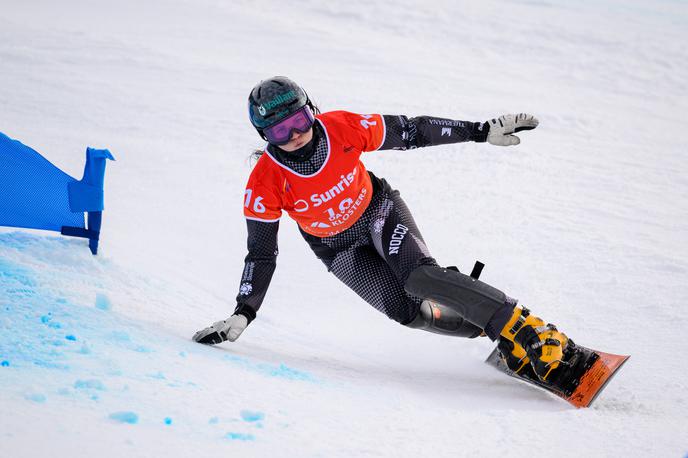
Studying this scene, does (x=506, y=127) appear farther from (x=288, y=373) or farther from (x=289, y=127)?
(x=288, y=373)

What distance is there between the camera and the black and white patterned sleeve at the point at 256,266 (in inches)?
127

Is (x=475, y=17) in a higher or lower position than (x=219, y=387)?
higher

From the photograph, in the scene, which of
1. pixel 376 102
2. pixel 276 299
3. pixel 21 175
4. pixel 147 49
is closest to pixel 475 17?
pixel 376 102

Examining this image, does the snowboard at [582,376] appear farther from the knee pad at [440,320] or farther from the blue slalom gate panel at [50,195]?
the blue slalom gate panel at [50,195]

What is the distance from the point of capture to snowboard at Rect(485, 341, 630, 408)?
296 centimetres

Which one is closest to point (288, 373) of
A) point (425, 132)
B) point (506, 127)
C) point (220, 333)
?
point (220, 333)

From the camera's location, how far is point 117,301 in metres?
3.37

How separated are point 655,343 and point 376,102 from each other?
175 inches

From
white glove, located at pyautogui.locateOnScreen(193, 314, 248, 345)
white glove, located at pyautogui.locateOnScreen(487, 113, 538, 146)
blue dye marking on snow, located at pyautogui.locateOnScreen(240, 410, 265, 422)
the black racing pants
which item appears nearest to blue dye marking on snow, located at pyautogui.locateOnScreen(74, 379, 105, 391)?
blue dye marking on snow, located at pyautogui.locateOnScreen(240, 410, 265, 422)

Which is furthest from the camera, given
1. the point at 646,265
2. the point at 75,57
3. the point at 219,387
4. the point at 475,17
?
the point at 475,17

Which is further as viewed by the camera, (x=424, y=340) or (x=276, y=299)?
(x=276, y=299)

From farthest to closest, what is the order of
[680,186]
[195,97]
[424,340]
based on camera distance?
[195,97] < [680,186] < [424,340]

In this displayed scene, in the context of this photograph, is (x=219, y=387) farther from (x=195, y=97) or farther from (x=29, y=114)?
(x=195, y=97)

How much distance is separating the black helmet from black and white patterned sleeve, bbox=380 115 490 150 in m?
0.48
